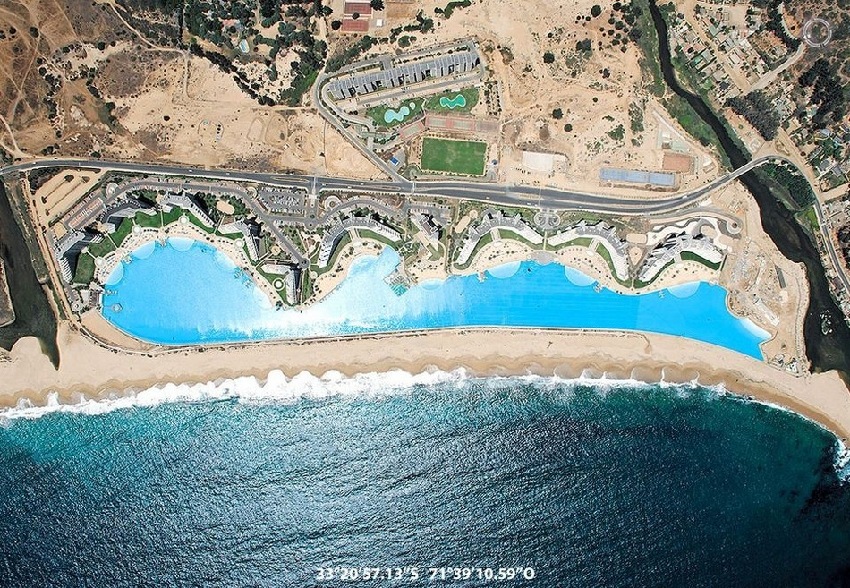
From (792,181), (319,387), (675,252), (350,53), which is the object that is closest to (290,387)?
(319,387)

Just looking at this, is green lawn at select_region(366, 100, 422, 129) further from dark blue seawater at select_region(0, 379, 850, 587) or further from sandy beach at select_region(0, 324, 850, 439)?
dark blue seawater at select_region(0, 379, 850, 587)

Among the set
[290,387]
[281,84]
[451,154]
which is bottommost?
[290,387]

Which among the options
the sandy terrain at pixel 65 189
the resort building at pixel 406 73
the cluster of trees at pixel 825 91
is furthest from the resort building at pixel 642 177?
the sandy terrain at pixel 65 189

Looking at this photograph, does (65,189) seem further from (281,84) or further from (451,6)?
(451,6)

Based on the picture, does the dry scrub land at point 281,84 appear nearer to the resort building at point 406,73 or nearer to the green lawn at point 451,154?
the resort building at point 406,73

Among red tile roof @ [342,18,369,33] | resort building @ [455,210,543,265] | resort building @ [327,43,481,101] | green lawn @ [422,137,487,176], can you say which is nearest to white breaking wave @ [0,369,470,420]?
resort building @ [455,210,543,265]

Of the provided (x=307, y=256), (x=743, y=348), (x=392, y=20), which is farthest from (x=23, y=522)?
(x=743, y=348)
